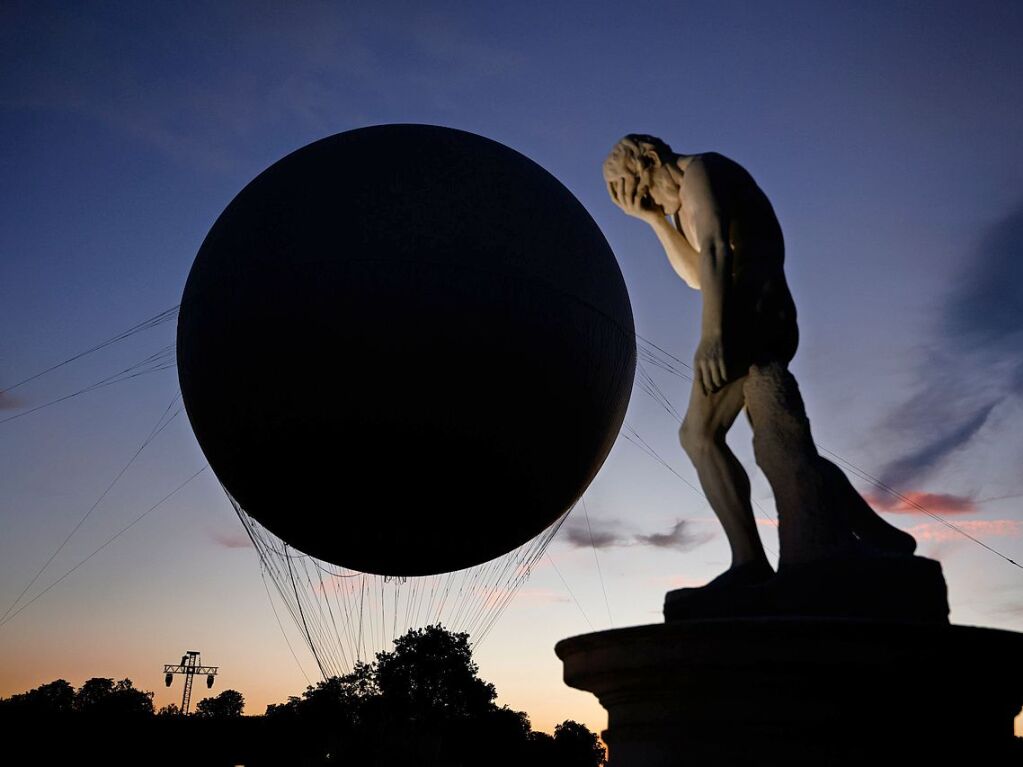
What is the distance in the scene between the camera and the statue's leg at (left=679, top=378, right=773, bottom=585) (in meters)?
5.21

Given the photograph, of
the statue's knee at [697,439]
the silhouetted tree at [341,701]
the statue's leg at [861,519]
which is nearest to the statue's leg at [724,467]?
the statue's knee at [697,439]

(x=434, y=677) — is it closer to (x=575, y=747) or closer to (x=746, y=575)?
(x=575, y=747)

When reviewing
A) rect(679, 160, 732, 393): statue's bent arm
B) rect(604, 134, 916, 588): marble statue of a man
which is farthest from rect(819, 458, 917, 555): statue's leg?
rect(679, 160, 732, 393): statue's bent arm

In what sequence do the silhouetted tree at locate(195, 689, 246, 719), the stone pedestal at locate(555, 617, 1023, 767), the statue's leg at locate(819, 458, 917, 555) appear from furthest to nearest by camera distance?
1. the silhouetted tree at locate(195, 689, 246, 719)
2. the statue's leg at locate(819, 458, 917, 555)
3. the stone pedestal at locate(555, 617, 1023, 767)

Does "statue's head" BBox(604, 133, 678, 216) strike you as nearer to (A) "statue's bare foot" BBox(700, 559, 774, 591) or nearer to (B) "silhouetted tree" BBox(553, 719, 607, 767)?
(A) "statue's bare foot" BBox(700, 559, 774, 591)

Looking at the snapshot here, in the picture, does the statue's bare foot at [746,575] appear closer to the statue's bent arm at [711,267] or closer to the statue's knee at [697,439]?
the statue's knee at [697,439]

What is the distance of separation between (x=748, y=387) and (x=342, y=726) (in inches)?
2547

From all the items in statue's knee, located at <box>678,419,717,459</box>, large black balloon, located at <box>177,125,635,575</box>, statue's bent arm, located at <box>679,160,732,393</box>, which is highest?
large black balloon, located at <box>177,125,635,575</box>

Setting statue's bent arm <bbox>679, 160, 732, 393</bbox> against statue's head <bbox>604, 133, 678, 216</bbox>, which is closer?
statue's bent arm <bbox>679, 160, 732, 393</bbox>

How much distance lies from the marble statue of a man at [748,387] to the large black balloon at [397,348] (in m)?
4.87

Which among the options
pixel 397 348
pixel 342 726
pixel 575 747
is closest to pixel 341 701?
pixel 342 726

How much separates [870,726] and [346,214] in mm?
8316

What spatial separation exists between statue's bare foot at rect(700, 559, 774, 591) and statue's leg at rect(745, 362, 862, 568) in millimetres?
248

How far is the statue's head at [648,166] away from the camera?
5.95 metres
